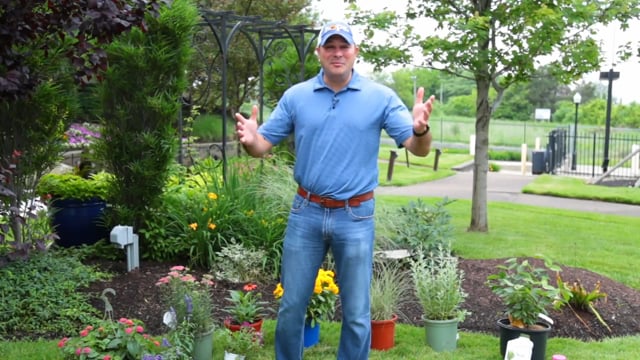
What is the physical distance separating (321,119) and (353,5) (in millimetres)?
5230

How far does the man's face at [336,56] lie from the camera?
346cm

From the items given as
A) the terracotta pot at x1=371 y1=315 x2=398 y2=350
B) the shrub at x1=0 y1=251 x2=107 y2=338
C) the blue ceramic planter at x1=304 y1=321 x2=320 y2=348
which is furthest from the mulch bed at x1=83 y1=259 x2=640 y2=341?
the blue ceramic planter at x1=304 y1=321 x2=320 y2=348

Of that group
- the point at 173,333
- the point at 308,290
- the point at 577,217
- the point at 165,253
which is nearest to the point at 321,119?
the point at 308,290

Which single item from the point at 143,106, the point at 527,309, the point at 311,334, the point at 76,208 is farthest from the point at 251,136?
the point at 76,208

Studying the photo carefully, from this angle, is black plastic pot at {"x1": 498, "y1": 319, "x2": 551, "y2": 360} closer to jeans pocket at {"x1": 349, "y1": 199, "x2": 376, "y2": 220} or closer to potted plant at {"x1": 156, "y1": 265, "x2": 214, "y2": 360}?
jeans pocket at {"x1": 349, "y1": 199, "x2": 376, "y2": 220}

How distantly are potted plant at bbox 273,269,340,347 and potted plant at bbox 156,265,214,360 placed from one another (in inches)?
20.9

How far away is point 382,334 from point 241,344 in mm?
953

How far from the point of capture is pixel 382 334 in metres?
4.44

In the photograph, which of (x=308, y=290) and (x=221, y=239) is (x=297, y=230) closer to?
(x=308, y=290)

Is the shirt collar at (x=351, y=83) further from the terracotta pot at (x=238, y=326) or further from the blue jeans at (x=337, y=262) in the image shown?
the terracotta pot at (x=238, y=326)

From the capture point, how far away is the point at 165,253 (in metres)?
6.37

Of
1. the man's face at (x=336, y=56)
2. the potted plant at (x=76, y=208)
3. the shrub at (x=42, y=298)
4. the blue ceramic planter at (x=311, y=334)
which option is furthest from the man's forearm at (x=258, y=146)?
the potted plant at (x=76, y=208)

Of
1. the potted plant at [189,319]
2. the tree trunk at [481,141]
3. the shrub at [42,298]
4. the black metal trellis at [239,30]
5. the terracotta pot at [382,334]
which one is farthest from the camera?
the tree trunk at [481,141]

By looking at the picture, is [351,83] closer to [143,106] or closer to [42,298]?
[42,298]
